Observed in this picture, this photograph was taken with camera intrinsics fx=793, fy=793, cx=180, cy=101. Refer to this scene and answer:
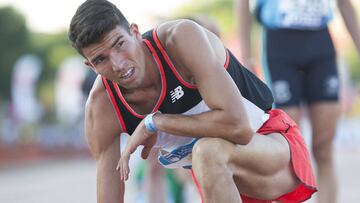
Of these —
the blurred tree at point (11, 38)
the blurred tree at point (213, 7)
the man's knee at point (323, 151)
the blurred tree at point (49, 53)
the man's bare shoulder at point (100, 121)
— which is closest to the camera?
the man's bare shoulder at point (100, 121)

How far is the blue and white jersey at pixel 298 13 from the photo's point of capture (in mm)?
5805

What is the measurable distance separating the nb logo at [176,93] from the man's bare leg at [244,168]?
0.91 ft

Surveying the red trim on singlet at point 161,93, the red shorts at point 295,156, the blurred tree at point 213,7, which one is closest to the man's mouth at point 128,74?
the red trim on singlet at point 161,93

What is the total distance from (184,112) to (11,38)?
86.7ft

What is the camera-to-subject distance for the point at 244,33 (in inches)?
235

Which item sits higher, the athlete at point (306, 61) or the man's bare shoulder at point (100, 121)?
the man's bare shoulder at point (100, 121)

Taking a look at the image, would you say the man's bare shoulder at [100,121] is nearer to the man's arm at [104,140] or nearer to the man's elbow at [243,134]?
the man's arm at [104,140]

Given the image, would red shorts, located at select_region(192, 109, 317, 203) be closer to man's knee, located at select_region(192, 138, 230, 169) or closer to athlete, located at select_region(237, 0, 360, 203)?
man's knee, located at select_region(192, 138, 230, 169)

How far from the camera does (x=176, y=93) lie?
415 centimetres

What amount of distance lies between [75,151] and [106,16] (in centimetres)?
1857

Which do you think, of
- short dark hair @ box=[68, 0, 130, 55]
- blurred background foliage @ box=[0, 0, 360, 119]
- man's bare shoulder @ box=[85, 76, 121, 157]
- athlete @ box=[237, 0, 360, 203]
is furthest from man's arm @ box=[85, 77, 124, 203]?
blurred background foliage @ box=[0, 0, 360, 119]

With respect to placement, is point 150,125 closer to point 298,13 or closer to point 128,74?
point 128,74

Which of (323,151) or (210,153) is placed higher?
(210,153)

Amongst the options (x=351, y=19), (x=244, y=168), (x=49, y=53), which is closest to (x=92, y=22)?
(x=244, y=168)
